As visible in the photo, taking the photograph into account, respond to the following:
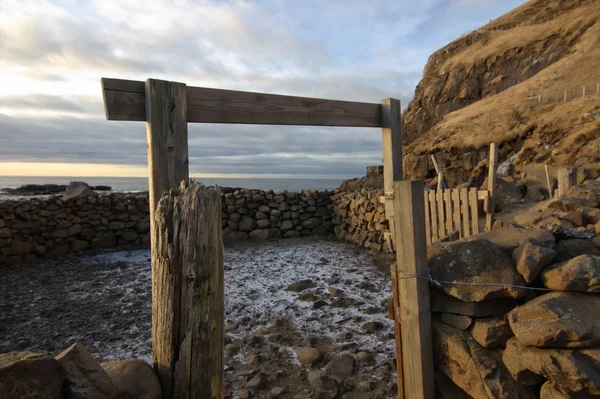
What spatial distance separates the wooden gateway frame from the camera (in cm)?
216

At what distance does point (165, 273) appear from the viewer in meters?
2.14

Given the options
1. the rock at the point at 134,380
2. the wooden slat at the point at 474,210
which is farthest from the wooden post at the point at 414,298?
the wooden slat at the point at 474,210

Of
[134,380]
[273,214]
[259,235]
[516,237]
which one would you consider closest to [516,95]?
[273,214]

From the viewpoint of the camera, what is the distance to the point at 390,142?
185 inches

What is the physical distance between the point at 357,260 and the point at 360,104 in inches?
162

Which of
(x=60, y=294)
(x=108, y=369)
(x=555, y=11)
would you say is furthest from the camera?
(x=555, y=11)

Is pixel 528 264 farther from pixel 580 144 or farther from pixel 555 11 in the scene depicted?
pixel 555 11

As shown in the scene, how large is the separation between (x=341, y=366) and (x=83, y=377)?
2346 millimetres

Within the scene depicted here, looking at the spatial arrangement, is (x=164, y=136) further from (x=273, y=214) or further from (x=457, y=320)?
(x=273, y=214)

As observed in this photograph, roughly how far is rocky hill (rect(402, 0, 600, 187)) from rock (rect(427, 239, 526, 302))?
8.91 m

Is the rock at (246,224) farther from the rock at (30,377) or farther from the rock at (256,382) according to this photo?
the rock at (30,377)

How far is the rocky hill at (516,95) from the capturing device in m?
15.0

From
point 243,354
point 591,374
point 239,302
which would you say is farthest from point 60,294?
point 591,374

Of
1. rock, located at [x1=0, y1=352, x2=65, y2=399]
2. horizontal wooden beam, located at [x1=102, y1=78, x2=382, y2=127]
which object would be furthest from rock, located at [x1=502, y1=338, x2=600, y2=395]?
horizontal wooden beam, located at [x1=102, y1=78, x2=382, y2=127]
